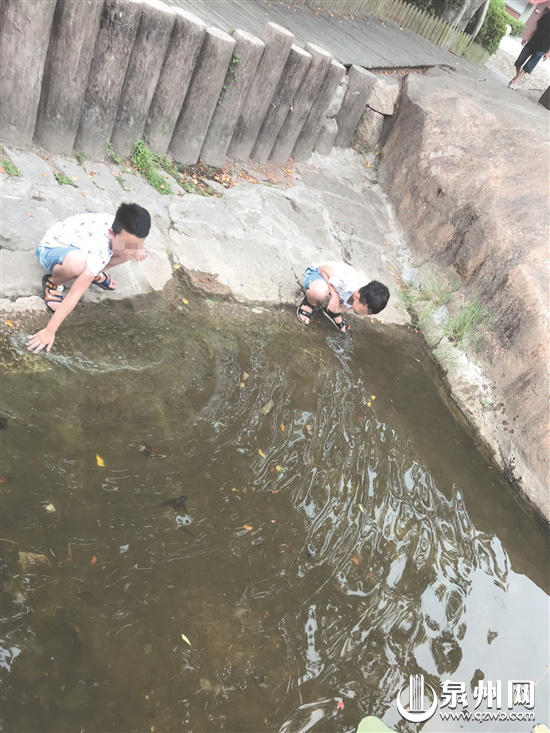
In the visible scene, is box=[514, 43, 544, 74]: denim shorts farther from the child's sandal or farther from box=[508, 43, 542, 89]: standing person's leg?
the child's sandal

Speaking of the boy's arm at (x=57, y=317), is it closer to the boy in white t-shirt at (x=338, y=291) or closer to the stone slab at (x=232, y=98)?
the boy in white t-shirt at (x=338, y=291)

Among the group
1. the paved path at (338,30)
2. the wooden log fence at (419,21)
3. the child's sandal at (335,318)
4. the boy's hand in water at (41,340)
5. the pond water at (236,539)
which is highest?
the wooden log fence at (419,21)

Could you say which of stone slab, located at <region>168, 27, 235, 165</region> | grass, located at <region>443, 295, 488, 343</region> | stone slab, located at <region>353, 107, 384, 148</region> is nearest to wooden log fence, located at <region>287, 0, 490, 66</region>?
stone slab, located at <region>353, 107, 384, 148</region>

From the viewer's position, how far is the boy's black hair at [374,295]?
447 centimetres

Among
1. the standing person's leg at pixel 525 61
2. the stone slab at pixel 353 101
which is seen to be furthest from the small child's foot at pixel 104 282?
the standing person's leg at pixel 525 61

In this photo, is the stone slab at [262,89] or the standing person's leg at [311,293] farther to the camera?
the stone slab at [262,89]

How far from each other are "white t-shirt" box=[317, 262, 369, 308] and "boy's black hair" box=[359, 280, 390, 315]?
199 mm

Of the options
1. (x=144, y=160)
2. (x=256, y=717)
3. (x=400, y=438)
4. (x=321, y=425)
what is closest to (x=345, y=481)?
(x=321, y=425)

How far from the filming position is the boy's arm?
328 centimetres

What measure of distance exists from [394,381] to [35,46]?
3.54 metres

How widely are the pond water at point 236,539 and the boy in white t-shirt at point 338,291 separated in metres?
0.31

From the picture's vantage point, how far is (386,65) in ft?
25.7

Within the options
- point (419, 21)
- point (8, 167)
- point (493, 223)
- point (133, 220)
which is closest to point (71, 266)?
point (133, 220)

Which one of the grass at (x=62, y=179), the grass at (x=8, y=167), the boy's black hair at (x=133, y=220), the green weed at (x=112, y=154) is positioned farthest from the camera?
the green weed at (x=112, y=154)
